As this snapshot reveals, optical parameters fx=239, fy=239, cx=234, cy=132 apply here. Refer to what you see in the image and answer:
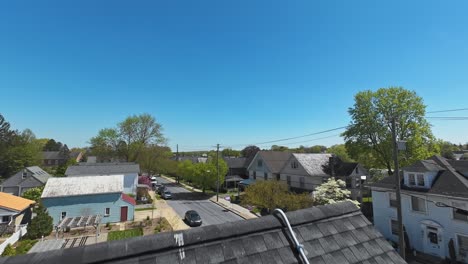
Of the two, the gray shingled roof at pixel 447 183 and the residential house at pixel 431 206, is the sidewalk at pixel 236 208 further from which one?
→ the gray shingled roof at pixel 447 183

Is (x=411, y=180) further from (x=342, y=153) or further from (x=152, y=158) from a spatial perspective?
(x=342, y=153)

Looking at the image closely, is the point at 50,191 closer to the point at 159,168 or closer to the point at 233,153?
the point at 159,168

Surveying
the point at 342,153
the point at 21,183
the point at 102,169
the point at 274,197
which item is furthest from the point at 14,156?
the point at 342,153

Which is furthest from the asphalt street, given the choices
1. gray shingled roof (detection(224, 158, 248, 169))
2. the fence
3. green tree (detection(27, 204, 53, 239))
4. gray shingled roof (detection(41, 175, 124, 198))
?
gray shingled roof (detection(224, 158, 248, 169))

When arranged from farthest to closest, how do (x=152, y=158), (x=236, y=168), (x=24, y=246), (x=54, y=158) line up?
(x=54, y=158) < (x=236, y=168) < (x=152, y=158) < (x=24, y=246)

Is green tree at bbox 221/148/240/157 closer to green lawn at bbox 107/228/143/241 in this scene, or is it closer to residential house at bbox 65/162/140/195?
residential house at bbox 65/162/140/195

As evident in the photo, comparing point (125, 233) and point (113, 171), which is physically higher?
point (113, 171)

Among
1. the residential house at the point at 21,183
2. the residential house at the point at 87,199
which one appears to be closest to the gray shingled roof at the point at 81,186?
the residential house at the point at 87,199
